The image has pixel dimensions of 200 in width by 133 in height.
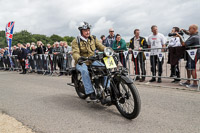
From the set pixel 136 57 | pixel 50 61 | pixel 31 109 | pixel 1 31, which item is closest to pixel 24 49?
pixel 50 61

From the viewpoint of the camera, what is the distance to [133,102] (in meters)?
3.43

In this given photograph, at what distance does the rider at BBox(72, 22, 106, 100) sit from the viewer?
4180 millimetres

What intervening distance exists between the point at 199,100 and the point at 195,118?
1.32 metres

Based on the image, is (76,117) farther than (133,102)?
Yes

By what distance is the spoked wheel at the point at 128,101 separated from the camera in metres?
3.30

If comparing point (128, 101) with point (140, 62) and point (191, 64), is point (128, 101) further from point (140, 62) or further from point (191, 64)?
point (140, 62)

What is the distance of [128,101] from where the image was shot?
3.60m

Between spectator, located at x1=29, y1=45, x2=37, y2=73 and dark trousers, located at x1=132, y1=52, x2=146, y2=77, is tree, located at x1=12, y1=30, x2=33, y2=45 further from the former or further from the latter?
dark trousers, located at x1=132, y1=52, x2=146, y2=77

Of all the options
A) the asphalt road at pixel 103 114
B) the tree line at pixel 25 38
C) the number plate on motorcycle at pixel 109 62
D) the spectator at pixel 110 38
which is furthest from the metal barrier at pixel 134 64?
the tree line at pixel 25 38

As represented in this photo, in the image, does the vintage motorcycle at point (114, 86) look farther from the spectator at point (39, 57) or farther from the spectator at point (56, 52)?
the spectator at point (39, 57)

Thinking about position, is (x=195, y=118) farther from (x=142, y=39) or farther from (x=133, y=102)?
(x=142, y=39)

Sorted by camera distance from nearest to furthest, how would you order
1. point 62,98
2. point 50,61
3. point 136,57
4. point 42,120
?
point 42,120 → point 62,98 → point 136,57 → point 50,61

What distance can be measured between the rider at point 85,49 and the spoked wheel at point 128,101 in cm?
74

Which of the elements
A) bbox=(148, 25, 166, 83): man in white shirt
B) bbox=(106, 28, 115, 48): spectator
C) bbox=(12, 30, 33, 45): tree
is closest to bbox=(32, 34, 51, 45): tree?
bbox=(12, 30, 33, 45): tree
